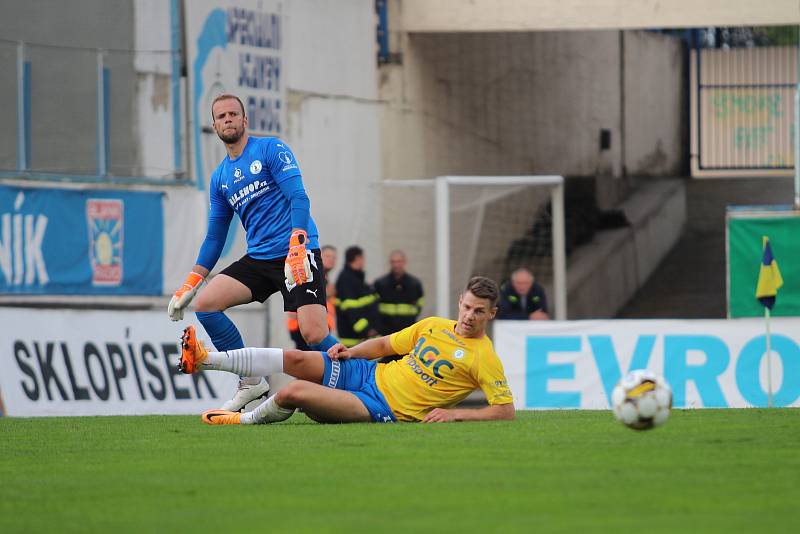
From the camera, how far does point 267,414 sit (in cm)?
986

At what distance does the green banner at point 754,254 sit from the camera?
727 inches

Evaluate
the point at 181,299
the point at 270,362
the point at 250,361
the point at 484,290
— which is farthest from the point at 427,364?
the point at 181,299

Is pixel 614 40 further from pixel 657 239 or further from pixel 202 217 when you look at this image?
pixel 202 217

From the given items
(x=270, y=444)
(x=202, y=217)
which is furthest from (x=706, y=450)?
(x=202, y=217)

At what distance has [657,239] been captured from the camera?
29.0 metres

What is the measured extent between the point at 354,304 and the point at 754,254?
4.99 meters

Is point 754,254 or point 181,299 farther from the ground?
point 181,299

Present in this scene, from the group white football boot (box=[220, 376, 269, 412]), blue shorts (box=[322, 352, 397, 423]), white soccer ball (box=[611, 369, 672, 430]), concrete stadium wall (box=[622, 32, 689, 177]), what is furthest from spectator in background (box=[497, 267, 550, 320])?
concrete stadium wall (box=[622, 32, 689, 177])

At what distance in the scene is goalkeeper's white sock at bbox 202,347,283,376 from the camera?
9547mm

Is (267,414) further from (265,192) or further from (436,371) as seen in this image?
(265,192)

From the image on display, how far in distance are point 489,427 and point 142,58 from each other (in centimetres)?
1026

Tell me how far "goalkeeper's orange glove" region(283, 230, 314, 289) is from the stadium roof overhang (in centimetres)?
1278

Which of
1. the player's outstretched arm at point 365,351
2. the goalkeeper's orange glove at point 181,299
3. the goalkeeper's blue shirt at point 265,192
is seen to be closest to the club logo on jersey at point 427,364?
the player's outstretched arm at point 365,351

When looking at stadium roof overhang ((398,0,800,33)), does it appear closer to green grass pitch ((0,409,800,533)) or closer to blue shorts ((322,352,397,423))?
green grass pitch ((0,409,800,533))
